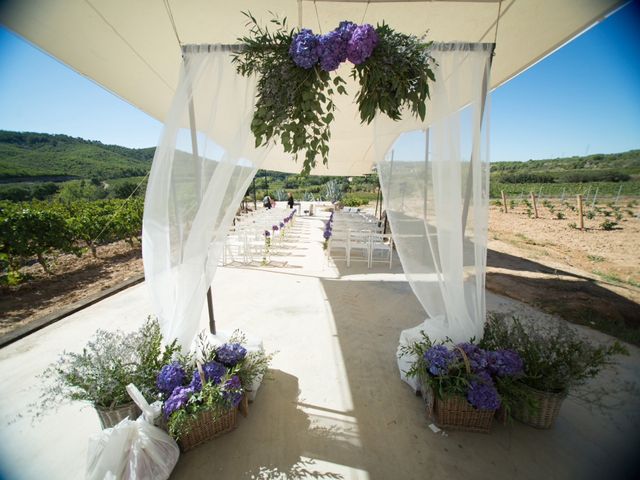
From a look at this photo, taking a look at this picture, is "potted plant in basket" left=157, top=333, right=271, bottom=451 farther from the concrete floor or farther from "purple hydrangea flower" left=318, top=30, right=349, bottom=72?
"purple hydrangea flower" left=318, top=30, right=349, bottom=72

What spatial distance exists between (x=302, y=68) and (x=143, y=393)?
233 centimetres

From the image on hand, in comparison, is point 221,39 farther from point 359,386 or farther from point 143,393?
point 359,386

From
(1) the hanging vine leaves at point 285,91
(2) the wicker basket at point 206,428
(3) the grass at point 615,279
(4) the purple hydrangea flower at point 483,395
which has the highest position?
(1) the hanging vine leaves at point 285,91

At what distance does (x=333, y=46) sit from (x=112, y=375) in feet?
8.02

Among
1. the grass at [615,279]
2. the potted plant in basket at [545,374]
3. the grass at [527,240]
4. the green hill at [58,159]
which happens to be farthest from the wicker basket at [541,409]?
the green hill at [58,159]

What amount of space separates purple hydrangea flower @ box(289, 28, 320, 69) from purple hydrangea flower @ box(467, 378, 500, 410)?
7.57 ft

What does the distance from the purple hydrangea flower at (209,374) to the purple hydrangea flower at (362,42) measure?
86.1 inches

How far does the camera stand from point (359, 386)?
2299 millimetres

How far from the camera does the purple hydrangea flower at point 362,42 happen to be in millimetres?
1401

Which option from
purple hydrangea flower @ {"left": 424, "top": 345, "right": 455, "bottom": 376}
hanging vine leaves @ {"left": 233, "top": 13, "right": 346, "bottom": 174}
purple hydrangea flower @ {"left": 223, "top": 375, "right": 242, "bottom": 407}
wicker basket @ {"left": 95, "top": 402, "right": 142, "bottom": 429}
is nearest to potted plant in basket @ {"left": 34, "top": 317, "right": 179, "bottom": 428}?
wicker basket @ {"left": 95, "top": 402, "right": 142, "bottom": 429}

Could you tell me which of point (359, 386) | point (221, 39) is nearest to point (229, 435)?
point (359, 386)

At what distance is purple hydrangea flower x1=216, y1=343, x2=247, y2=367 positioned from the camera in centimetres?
185

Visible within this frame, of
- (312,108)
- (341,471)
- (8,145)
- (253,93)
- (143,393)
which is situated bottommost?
(341,471)

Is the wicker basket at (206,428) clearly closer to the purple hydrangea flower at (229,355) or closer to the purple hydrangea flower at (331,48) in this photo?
the purple hydrangea flower at (229,355)
